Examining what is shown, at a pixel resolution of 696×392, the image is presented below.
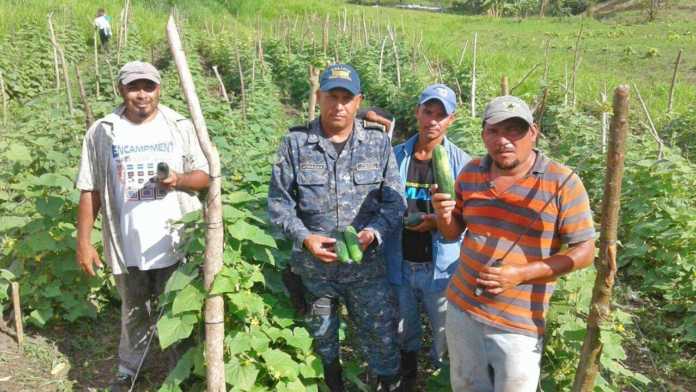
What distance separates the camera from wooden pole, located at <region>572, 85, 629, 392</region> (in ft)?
6.61

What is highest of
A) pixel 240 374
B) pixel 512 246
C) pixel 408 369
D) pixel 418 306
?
pixel 512 246

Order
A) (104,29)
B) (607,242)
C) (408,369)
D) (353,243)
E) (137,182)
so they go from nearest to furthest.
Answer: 1. (607,242)
2. (353,243)
3. (137,182)
4. (408,369)
5. (104,29)

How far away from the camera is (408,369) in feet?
11.6

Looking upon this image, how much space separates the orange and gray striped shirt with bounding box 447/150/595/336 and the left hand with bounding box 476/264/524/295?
0.11 meters

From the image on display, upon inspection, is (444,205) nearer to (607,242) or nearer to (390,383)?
(607,242)

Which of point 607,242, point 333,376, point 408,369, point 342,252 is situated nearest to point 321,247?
point 342,252

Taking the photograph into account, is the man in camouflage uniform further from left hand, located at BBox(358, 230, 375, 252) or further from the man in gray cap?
the man in gray cap

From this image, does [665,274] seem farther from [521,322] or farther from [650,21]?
[650,21]

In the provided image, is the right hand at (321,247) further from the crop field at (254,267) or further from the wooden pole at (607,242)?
the wooden pole at (607,242)

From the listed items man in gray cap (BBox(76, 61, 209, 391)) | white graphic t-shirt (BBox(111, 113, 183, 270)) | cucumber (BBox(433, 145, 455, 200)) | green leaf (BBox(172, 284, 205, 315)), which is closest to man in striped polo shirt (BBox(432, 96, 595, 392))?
cucumber (BBox(433, 145, 455, 200))

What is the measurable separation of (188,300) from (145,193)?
0.72 meters

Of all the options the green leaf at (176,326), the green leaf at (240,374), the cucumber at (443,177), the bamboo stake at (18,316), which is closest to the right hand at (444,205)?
the cucumber at (443,177)

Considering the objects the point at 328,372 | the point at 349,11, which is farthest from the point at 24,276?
the point at 349,11

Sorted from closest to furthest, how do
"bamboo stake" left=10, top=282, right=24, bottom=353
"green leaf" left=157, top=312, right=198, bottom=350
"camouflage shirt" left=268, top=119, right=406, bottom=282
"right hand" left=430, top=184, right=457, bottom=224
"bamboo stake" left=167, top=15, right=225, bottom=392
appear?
"right hand" left=430, top=184, right=457, bottom=224, "bamboo stake" left=167, top=15, right=225, bottom=392, "green leaf" left=157, top=312, right=198, bottom=350, "camouflage shirt" left=268, top=119, right=406, bottom=282, "bamboo stake" left=10, top=282, right=24, bottom=353
